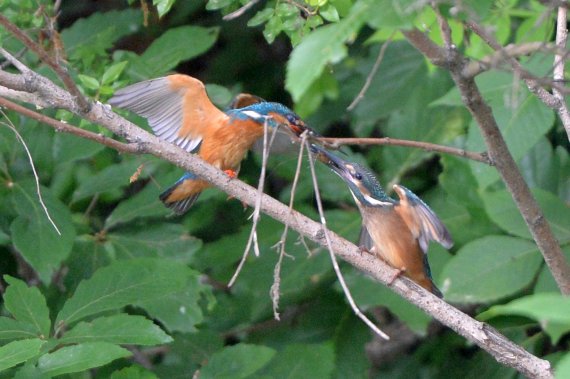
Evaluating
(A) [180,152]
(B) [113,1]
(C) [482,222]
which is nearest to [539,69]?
(C) [482,222]

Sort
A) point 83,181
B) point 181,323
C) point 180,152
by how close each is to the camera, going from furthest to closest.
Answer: point 83,181, point 181,323, point 180,152

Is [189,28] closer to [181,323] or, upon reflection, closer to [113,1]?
[181,323]

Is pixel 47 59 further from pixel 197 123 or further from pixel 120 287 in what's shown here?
pixel 197 123

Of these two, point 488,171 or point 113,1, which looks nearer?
point 488,171

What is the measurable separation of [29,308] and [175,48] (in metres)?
1.67

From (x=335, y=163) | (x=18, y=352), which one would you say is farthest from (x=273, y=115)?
(x=18, y=352)

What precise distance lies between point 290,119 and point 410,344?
2.03 metres

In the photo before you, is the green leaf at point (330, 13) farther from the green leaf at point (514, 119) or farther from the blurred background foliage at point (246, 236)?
the green leaf at point (514, 119)

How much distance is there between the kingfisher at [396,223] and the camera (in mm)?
3377

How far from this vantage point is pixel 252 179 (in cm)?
519

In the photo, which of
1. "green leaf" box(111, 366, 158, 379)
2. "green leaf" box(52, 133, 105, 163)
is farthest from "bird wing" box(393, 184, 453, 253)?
"green leaf" box(52, 133, 105, 163)

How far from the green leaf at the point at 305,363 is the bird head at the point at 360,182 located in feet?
1.95

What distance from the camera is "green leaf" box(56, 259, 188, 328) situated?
2967mm

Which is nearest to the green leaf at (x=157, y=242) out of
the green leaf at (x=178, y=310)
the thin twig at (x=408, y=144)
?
the green leaf at (x=178, y=310)
